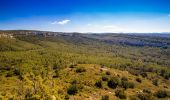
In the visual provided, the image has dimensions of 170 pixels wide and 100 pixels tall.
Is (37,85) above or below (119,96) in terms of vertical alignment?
above

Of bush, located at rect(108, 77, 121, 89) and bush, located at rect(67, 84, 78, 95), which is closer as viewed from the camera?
bush, located at rect(67, 84, 78, 95)

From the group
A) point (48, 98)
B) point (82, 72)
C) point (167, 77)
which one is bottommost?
point (167, 77)

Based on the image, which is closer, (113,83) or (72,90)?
(72,90)

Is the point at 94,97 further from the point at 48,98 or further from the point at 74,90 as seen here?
the point at 48,98

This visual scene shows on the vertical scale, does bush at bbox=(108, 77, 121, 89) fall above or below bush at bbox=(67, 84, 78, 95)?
below

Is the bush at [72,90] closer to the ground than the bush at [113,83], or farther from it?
farther from it

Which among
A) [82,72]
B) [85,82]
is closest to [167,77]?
[82,72]

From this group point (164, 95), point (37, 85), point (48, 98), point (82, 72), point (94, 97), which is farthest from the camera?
point (82, 72)

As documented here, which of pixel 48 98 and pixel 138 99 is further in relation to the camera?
pixel 138 99

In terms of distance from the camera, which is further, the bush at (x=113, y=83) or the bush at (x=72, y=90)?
the bush at (x=113, y=83)

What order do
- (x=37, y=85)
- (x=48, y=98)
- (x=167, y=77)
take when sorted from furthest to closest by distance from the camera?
(x=167, y=77), (x=37, y=85), (x=48, y=98)

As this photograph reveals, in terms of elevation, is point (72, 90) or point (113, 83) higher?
point (72, 90)
